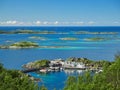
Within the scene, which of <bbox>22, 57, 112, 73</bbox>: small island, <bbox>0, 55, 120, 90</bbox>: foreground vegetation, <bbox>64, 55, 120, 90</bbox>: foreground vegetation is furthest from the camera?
<bbox>22, 57, 112, 73</bbox>: small island

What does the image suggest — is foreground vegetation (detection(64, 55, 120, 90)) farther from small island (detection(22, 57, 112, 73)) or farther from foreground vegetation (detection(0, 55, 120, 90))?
small island (detection(22, 57, 112, 73))

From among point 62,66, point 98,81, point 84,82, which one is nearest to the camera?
point 98,81

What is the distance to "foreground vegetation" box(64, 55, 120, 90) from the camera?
22406mm

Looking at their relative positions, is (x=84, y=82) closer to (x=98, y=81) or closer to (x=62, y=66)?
(x=98, y=81)

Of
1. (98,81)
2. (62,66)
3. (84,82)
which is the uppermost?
(98,81)

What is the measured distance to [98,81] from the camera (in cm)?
2422

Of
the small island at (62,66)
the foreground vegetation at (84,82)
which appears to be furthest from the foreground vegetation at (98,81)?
the small island at (62,66)

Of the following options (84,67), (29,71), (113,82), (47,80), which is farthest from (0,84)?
(84,67)

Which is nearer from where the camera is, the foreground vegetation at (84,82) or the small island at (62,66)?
the foreground vegetation at (84,82)

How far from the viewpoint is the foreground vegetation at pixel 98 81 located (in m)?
22.4

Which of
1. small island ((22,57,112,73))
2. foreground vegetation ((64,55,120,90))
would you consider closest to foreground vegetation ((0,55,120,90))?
foreground vegetation ((64,55,120,90))

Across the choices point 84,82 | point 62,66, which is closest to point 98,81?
point 84,82

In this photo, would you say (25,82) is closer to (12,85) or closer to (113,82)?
(12,85)

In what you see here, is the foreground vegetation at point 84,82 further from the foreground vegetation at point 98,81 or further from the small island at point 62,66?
the small island at point 62,66
